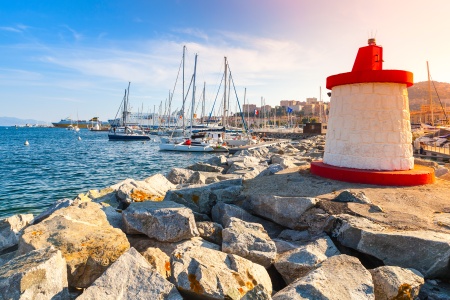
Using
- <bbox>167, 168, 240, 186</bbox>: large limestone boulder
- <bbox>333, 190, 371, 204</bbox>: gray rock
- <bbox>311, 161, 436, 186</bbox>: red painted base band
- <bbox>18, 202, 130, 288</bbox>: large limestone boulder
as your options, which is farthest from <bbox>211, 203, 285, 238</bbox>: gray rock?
<bbox>167, 168, 240, 186</bbox>: large limestone boulder

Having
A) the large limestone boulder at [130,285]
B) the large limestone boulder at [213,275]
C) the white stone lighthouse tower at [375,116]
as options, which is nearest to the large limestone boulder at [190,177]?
the white stone lighthouse tower at [375,116]

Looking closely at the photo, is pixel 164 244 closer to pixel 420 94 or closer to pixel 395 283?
pixel 395 283

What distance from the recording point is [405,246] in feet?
12.0

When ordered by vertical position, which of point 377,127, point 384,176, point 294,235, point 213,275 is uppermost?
point 377,127

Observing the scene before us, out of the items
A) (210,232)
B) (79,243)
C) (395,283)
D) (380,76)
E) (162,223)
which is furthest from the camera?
(380,76)

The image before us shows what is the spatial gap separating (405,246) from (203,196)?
129 inches

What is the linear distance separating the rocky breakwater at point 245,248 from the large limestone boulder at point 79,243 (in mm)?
Answer: 11

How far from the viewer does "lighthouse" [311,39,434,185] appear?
20.0ft

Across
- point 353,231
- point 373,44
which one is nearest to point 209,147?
point 373,44

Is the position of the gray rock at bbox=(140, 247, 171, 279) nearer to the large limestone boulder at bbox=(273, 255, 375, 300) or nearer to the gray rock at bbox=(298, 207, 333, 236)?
the large limestone boulder at bbox=(273, 255, 375, 300)

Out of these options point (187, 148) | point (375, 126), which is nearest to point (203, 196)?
point (375, 126)

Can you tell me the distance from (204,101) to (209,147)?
21.5m

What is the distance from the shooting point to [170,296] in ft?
9.06

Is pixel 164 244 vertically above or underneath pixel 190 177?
above
